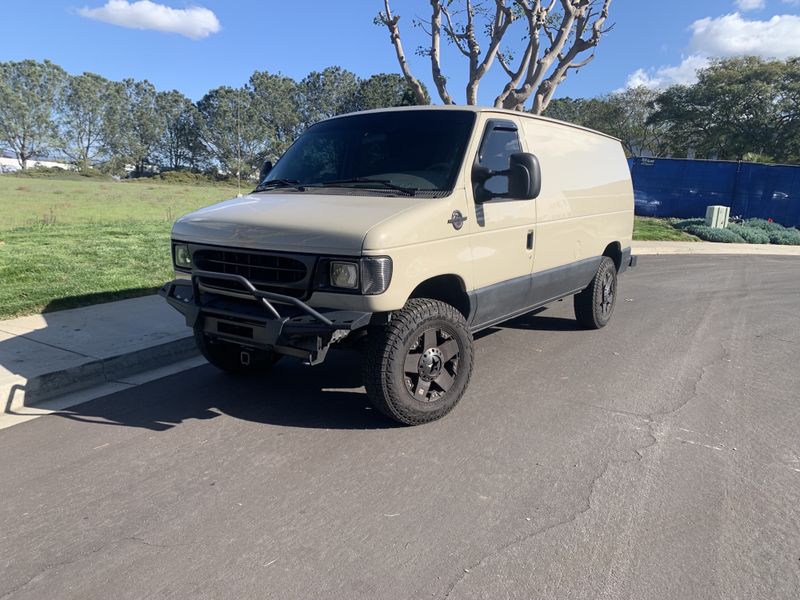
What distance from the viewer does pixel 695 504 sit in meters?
3.38

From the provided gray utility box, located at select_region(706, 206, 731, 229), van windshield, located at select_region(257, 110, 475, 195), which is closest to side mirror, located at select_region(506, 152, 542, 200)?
van windshield, located at select_region(257, 110, 475, 195)

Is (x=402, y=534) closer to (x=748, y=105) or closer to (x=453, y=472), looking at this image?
(x=453, y=472)

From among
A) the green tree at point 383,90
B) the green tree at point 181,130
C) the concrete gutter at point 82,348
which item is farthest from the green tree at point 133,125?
the concrete gutter at point 82,348

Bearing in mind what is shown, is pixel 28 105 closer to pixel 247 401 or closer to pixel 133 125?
pixel 133 125

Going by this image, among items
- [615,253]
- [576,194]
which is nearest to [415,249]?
[576,194]

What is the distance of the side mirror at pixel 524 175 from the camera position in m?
4.50

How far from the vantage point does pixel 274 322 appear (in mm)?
3801

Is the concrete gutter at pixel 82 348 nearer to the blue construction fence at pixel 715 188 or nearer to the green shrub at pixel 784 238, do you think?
the green shrub at pixel 784 238

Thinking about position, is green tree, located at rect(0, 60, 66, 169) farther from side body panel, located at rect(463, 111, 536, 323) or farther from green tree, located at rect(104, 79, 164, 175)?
side body panel, located at rect(463, 111, 536, 323)

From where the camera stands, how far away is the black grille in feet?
13.0

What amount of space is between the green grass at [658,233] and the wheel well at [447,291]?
14272 mm

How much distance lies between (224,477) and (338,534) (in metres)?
0.93

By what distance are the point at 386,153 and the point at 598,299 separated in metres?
3.41

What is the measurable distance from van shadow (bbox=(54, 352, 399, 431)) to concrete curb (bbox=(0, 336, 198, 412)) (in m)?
0.34
